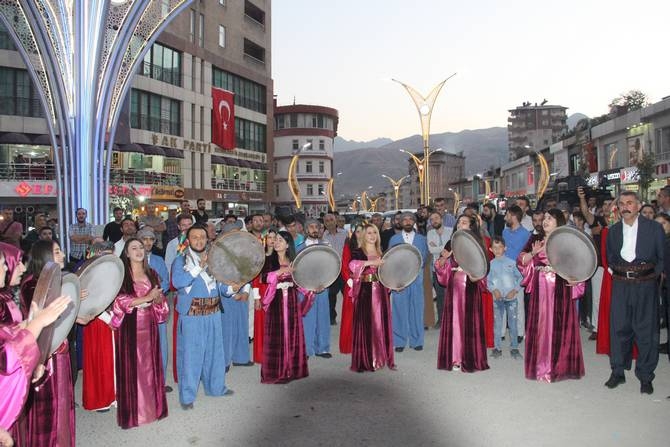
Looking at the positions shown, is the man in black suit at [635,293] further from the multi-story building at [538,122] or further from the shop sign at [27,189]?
the multi-story building at [538,122]

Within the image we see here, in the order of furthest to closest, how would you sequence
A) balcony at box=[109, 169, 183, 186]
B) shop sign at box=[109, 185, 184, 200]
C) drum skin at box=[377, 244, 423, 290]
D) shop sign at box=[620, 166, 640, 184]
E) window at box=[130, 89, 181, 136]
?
1. window at box=[130, 89, 181, 136]
2. balcony at box=[109, 169, 183, 186]
3. shop sign at box=[620, 166, 640, 184]
4. shop sign at box=[109, 185, 184, 200]
5. drum skin at box=[377, 244, 423, 290]

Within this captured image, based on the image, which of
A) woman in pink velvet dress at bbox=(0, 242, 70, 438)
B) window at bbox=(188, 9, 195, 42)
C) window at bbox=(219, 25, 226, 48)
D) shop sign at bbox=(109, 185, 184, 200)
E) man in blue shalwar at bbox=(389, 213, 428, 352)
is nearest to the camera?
woman in pink velvet dress at bbox=(0, 242, 70, 438)

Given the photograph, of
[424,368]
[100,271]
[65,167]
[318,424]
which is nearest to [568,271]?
[424,368]

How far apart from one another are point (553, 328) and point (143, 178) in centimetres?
2950

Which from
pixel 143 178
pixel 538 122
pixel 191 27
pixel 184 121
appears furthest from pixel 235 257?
pixel 538 122

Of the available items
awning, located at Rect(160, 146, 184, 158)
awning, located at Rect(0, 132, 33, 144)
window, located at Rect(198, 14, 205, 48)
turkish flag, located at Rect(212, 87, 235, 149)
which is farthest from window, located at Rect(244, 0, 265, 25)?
awning, located at Rect(0, 132, 33, 144)

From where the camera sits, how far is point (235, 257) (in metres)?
5.25

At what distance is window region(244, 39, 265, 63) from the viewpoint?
139 feet

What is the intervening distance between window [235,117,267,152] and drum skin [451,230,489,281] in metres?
36.9

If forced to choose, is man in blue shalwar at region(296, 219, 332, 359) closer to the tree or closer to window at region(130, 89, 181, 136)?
window at region(130, 89, 181, 136)

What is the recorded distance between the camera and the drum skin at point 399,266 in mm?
6184

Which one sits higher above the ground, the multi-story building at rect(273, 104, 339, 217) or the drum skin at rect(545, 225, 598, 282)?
the multi-story building at rect(273, 104, 339, 217)

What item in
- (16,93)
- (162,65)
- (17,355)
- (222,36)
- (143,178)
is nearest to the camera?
(17,355)

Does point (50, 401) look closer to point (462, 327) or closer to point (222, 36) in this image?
point (462, 327)
